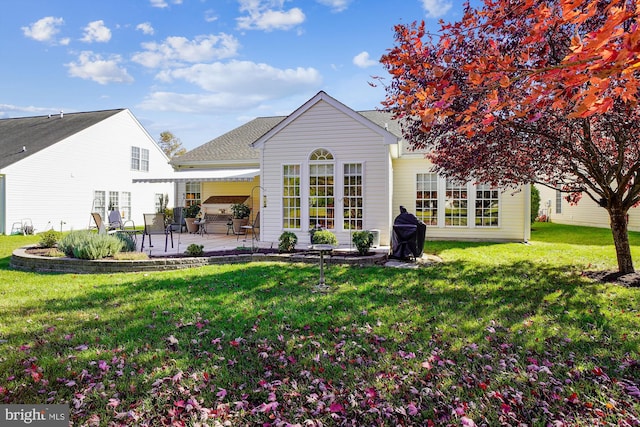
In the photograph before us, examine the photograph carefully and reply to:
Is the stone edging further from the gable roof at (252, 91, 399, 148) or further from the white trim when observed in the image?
the white trim

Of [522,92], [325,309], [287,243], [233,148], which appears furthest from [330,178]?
[233,148]

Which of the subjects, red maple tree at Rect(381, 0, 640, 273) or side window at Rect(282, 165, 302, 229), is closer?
red maple tree at Rect(381, 0, 640, 273)

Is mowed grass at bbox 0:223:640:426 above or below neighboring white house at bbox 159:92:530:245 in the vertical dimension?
below

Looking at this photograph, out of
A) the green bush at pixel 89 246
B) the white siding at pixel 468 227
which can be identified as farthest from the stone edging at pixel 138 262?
the white siding at pixel 468 227

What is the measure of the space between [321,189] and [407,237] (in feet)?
13.2

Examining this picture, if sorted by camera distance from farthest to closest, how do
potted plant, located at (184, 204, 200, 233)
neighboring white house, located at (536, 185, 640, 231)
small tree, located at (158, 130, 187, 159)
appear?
small tree, located at (158, 130, 187, 159)
neighboring white house, located at (536, 185, 640, 231)
potted plant, located at (184, 204, 200, 233)

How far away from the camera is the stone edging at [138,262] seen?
910cm

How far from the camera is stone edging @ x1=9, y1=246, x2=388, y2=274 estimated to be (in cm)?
910

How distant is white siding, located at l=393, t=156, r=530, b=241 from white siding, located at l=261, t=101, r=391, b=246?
4150mm

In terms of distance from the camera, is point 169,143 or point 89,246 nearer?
point 89,246

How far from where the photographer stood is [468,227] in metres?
16.1

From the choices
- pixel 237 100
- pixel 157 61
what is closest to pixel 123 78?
pixel 237 100

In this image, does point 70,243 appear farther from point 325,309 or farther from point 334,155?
point 334,155

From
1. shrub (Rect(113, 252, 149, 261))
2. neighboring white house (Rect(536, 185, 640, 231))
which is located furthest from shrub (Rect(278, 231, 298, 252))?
neighboring white house (Rect(536, 185, 640, 231))
